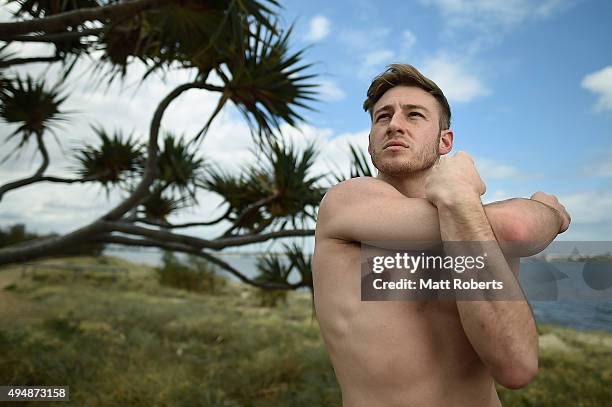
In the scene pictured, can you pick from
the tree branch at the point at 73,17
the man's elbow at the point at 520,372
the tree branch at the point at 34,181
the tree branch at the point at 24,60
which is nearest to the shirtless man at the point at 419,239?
the man's elbow at the point at 520,372

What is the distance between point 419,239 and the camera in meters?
1.00

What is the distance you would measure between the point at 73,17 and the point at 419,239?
3.13 meters

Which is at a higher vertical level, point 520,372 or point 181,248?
point 181,248

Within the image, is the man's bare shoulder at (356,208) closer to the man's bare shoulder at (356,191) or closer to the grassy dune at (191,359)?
the man's bare shoulder at (356,191)

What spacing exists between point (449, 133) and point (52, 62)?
549 cm

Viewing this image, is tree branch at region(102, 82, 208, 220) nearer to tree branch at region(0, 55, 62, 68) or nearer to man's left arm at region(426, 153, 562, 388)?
tree branch at region(0, 55, 62, 68)

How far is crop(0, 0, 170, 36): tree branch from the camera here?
317 centimetres

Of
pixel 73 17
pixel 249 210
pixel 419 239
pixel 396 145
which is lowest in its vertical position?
pixel 419 239

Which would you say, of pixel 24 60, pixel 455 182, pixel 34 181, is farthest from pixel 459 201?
pixel 34 181

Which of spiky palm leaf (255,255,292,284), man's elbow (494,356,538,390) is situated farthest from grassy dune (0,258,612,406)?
man's elbow (494,356,538,390)

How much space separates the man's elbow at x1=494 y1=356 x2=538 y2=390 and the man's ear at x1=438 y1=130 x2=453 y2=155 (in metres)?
0.69

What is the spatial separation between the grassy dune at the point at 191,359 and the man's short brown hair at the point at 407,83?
12.3ft

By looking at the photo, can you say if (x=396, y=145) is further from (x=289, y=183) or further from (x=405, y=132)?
(x=289, y=183)

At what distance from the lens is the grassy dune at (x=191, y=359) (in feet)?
15.2
